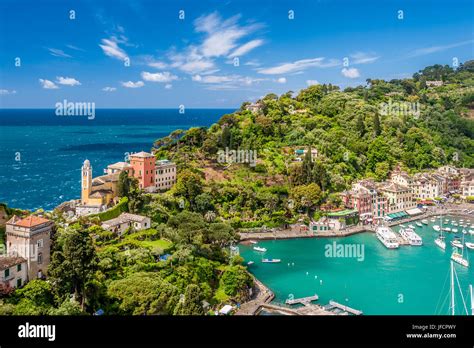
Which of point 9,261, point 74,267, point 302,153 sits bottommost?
point 74,267

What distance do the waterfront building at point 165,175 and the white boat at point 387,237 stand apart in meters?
7.05

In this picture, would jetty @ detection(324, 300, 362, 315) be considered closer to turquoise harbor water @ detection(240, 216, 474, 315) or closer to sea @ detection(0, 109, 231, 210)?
turquoise harbor water @ detection(240, 216, 474, 315)

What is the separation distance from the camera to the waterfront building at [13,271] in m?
4.94

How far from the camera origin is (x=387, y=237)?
1282 cm

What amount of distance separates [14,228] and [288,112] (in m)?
17.7

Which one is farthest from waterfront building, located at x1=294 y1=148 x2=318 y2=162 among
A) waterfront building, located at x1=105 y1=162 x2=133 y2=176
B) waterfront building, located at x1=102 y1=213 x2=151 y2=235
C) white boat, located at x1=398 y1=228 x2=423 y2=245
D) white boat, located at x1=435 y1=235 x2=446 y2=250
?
waterfront building, located at x1=102 y1=213 x2=151 y2=235

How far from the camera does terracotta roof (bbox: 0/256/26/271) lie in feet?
16.1

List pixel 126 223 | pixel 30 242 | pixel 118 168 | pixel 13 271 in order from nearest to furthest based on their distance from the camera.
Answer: pixel 13 271, pixel 30 242, pixel 126 223, pixel 118 168

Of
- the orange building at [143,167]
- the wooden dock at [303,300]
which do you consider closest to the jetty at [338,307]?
the wooden dock at [303,300]

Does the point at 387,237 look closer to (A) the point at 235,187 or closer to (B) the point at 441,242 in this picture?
(B) the point at 441,242

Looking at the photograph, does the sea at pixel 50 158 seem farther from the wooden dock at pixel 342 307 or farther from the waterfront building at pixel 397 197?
the waterfront building at pixel 397 197

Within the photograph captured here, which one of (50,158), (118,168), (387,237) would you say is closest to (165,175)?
(118,168)

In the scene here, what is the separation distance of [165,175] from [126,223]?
430 centimetres
